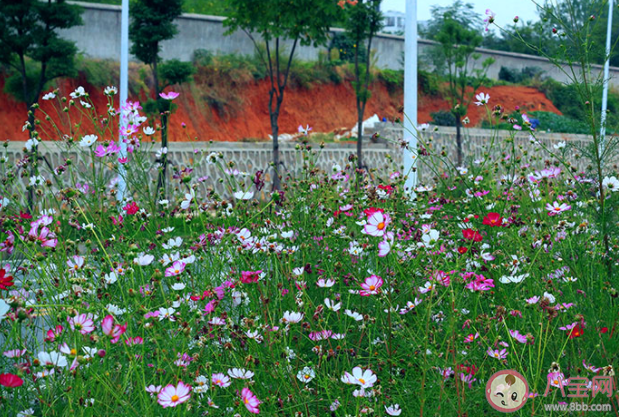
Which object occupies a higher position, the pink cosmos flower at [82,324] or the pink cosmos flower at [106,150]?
the pink cosmos flower at [106,150]

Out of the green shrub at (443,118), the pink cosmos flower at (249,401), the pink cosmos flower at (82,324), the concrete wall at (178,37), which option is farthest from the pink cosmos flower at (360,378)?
the green shrub at (443,118)

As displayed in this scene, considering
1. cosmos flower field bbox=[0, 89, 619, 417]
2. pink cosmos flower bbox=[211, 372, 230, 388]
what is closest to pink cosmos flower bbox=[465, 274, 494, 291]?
cosmos flower field bbox=[0, 89, 619, 417]

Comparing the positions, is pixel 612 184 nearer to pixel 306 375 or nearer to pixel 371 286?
pixel 371 286

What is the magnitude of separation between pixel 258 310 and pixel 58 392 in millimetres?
882

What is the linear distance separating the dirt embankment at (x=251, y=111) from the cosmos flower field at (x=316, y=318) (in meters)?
14.8

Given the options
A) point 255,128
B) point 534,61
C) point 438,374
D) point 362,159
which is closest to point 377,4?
point 362,159

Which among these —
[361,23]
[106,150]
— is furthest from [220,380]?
[361,23]

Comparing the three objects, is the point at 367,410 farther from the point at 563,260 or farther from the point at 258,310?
the point at 563,260

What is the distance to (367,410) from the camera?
1.97 meters

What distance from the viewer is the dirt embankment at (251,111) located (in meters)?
18.5

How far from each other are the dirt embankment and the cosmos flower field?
48.7ft

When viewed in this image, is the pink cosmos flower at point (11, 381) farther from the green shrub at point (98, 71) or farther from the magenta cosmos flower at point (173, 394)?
the green shrub at point (98, 71)

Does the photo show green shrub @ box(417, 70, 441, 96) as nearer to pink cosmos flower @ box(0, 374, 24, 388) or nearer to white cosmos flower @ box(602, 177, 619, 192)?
white cosmos flower @ box(602, 177, 619, 192)

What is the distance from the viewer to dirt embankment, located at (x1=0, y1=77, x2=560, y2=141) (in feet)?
60.8
